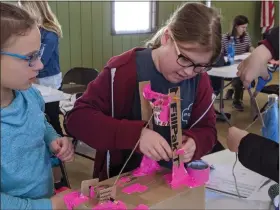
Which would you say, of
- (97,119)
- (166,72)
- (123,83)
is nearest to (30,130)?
(97,119)

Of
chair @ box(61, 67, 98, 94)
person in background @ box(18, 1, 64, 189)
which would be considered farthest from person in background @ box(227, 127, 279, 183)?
chair @ box(61, 67, 98, 94)

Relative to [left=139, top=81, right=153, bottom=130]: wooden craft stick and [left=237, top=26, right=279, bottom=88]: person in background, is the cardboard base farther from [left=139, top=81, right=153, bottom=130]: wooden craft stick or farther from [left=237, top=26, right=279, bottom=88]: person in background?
[left=237, top=26, right=279, bottom=88]: person in background

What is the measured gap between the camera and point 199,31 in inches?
42.3

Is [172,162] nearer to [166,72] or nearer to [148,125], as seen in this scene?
[148,125]

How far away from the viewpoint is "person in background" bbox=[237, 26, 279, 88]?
1151 mm

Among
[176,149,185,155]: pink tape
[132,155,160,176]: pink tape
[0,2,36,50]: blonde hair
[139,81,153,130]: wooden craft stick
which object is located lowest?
[132,155,160,176]: pink tape

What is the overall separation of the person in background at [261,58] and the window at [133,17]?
4275 mm

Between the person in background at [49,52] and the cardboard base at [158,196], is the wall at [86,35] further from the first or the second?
the cardboard base at [158,196]

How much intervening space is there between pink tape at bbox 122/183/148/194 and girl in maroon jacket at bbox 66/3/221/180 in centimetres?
8

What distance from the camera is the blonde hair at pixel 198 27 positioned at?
107 cm

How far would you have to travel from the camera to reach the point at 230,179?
1467 mm

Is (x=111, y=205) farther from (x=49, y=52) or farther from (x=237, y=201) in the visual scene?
(x=49, y=52)


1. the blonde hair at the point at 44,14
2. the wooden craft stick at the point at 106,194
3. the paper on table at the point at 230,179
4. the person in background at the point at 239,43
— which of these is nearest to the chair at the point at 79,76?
the blonde hair at the point at 44,14

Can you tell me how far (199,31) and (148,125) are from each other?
0.28 metres
